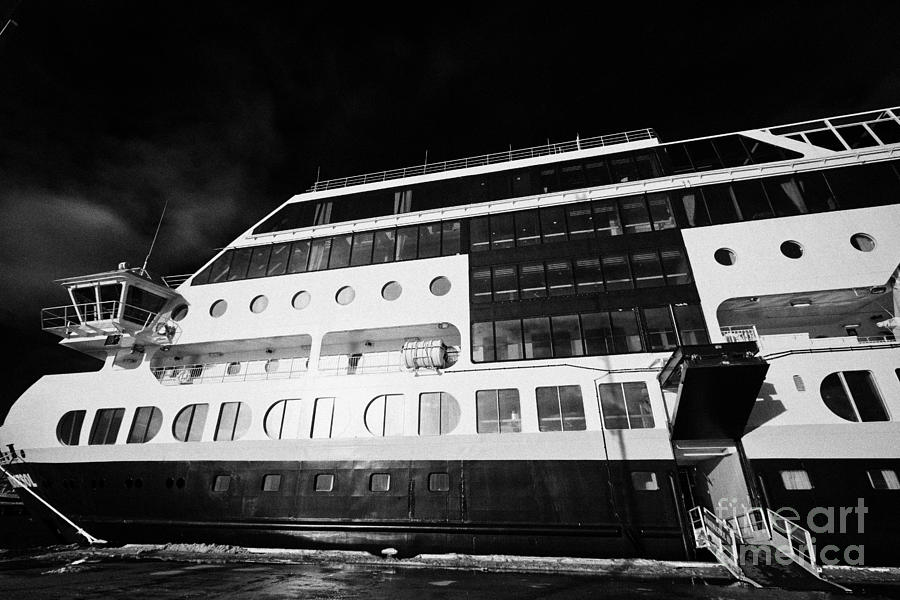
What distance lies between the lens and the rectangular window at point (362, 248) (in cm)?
1623

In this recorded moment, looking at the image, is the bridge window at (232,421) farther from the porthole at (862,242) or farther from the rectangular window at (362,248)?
the porthole at (862,242)

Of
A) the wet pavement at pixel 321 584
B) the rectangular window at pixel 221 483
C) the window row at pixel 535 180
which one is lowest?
the wet pavement at pixel 321 584

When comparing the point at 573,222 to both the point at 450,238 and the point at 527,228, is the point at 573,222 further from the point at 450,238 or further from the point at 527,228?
the point at 450,238

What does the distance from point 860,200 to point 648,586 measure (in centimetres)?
1351

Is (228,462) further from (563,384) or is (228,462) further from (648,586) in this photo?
(648,586)

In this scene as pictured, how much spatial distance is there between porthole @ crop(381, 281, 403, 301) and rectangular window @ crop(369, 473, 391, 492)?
598 cm

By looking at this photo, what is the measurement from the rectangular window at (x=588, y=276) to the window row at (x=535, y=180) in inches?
146

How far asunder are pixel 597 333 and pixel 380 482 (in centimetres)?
760

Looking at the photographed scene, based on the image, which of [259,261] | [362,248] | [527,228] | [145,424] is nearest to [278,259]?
[259,261]

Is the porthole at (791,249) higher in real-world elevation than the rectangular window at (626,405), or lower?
higher

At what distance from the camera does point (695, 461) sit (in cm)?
1159

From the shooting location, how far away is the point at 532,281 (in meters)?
14.1

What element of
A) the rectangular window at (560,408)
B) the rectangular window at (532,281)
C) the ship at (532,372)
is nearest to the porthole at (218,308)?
the ship at (532,372)

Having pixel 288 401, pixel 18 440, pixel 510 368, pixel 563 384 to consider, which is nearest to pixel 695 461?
pixel 563 384
